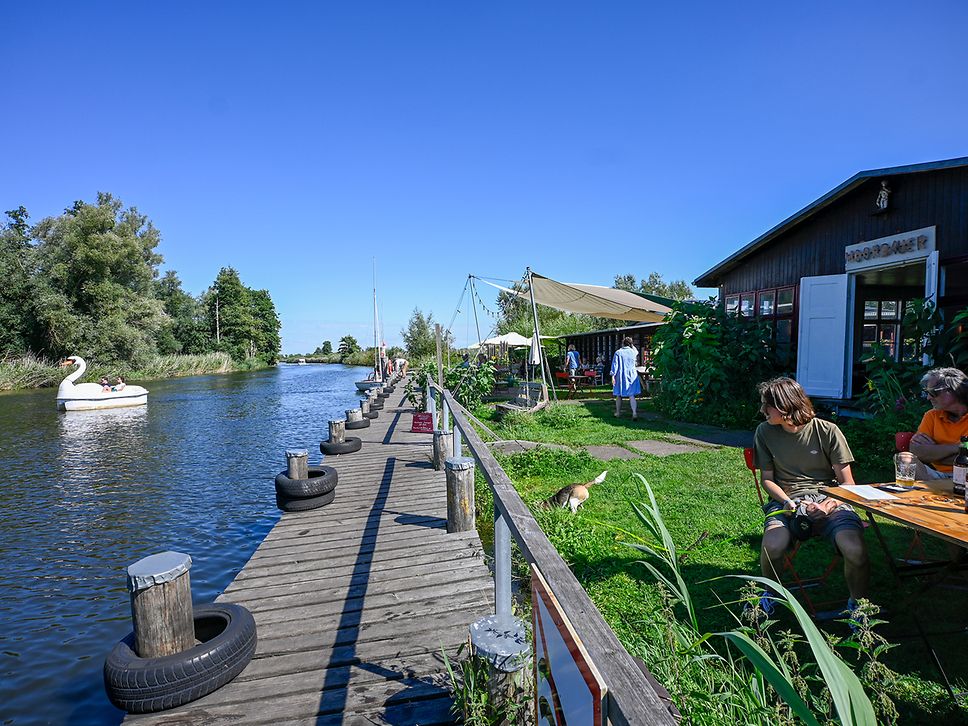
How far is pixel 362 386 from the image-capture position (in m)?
25.6

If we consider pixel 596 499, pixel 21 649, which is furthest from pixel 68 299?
pixel 596 499

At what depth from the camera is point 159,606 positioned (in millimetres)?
2711

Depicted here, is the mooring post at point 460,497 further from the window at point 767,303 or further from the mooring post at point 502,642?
the window at point 767,303

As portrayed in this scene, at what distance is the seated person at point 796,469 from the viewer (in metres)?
3.27

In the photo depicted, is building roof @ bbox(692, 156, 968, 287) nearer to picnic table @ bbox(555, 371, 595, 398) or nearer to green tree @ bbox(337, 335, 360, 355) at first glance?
picnic table @ bbox(555, 371, 595, 398)

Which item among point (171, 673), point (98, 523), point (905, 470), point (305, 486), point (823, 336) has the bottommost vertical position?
point (98, 523)

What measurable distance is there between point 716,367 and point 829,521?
25.9 ft

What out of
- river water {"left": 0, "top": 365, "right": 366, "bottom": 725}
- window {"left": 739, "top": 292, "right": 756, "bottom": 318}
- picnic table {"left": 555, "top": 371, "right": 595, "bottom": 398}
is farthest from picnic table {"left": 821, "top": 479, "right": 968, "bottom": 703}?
picnic table {"left": 555, "top": 371, "right": 595, "bottom": 398}

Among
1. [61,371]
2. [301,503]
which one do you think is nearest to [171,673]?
[301,503]

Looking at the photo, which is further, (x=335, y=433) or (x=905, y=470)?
(x=335, y=433)

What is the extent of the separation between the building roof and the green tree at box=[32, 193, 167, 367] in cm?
3656

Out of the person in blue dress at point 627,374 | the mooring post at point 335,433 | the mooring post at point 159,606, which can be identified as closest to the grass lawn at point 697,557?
the mooring post at point 159,606

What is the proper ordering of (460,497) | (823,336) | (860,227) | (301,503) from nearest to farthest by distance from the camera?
1. (460,497)
2. (301,503)
3. (860,227)
4. (823,336)

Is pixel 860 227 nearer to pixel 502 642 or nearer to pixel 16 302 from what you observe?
pixel 502 642
